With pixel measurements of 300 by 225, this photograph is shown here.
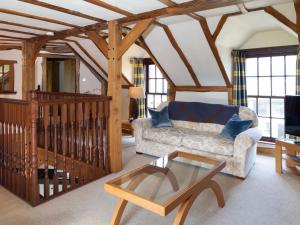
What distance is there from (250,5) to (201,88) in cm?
217

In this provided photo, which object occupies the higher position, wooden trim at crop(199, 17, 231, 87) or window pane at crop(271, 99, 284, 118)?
wooden trim at crop(199, 17, 231, 87)

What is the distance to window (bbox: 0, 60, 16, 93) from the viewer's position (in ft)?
22.8

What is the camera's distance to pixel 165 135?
4.25 metres

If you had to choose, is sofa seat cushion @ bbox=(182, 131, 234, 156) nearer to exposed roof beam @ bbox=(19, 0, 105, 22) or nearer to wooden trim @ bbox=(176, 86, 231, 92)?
wooden trim @ bbox=(176, 86, 231, 92)

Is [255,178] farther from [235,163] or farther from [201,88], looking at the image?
[201,88]

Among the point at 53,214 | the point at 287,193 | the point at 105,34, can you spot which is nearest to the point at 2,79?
the point at 105,34

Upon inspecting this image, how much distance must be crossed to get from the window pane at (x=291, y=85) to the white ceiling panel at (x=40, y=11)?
3732 mm

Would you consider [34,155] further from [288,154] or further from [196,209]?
[288,154]

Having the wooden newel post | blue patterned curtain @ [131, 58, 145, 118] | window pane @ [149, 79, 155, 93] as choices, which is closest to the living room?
the wooden newel post

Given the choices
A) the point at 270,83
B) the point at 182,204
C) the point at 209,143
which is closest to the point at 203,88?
the point at 270,83

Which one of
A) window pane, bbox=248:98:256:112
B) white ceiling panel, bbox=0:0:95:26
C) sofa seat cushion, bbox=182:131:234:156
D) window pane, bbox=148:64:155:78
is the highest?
white ceiling panel, bbox=0:0:95:26

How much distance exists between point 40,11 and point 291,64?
436cm

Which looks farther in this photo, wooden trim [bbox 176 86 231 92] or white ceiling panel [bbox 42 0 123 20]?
wooden trim [bbox 176 86 231 92]

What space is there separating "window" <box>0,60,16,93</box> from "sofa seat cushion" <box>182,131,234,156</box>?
18.2 ft
